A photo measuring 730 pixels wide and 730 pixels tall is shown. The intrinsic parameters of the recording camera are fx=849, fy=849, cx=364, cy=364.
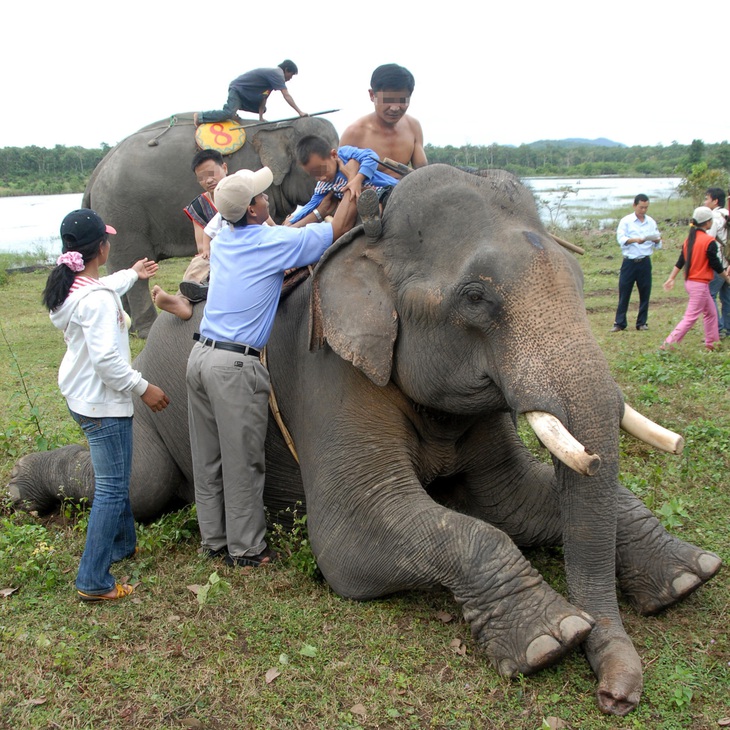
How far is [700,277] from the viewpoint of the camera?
1013cm

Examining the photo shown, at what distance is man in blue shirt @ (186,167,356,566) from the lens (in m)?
4.27

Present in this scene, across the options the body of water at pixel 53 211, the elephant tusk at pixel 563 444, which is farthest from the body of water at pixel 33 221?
the elephant tusk at pixel 563 444

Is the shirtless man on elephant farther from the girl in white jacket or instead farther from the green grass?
the green grass

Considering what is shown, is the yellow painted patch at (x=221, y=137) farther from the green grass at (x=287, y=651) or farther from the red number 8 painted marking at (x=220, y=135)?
the green grass at (x=287, y=651)

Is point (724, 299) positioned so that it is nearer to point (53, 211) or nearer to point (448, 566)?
point (448, 566)

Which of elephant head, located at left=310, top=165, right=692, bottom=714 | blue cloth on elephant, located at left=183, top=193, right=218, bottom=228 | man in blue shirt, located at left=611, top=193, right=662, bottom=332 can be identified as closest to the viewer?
elephant head, located at left=310, top=165, right=692, bottom=714

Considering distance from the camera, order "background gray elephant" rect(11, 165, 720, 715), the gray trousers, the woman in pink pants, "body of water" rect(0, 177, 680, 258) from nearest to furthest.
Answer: "background gray elephant" rect(11, 165, 720, 715) → the gray trousers → the woman in pink pants → "body of water" rect(0, 177, 680, 258)

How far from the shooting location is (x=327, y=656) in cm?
364

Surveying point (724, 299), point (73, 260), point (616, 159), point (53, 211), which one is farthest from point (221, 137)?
point (616, 159)

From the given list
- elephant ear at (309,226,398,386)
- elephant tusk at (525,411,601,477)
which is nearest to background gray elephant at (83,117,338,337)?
elephant ear at (309,226,398,386)

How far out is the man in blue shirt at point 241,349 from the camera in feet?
14.0

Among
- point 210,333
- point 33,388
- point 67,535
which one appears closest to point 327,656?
point 210,333

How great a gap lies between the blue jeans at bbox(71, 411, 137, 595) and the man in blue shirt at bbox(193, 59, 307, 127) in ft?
24.0

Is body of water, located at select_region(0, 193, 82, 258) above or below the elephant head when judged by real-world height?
below
